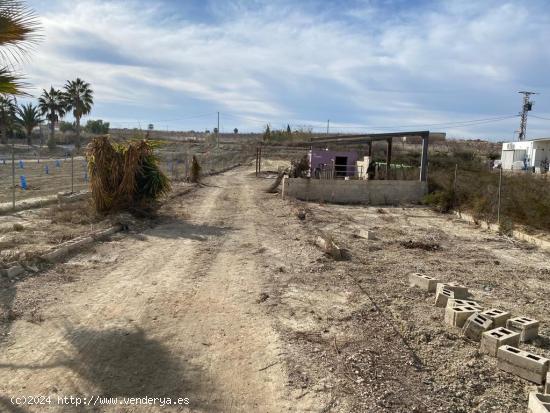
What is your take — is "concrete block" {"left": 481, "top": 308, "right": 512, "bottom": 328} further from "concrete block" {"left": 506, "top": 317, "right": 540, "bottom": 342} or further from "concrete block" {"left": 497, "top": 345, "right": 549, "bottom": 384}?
"concrete block" {"left": 497, "top": 345, "right": 549, "bottom": 384}

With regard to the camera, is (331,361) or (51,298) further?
(51,298)

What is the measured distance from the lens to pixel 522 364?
4.80 metres

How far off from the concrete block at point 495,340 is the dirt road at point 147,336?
2306mm

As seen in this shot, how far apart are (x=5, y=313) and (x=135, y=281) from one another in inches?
80.0

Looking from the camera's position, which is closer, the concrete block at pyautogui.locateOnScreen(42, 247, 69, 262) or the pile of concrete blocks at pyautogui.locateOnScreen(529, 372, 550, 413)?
the pile of concrete blocks at pyautogui.locateOnScreen(529, 372, 550, 413)

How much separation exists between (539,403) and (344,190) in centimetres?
1952

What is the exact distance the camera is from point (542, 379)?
466cm

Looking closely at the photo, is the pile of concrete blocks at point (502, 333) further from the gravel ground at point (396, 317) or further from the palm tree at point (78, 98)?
the palm tree at point (78, 98)

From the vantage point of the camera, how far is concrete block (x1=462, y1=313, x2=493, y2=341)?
18.5 ft

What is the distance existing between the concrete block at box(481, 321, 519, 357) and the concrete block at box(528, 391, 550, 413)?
1.06 meters

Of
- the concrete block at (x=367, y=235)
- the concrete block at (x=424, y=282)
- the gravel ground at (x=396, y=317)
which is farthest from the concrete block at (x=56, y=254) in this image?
the concrete block at (x=367, y=235)

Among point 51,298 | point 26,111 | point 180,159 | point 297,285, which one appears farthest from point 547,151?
point 26,111

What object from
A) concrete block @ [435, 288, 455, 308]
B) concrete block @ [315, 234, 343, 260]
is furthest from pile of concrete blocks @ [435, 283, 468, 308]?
concrete block @ [315, 234, 343, 260]

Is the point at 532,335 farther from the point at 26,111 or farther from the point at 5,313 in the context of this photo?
the point at 26,111
